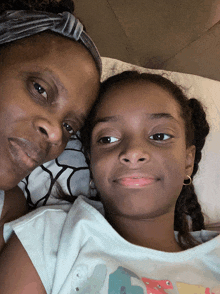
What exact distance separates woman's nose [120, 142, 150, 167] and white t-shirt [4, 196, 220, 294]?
214mm

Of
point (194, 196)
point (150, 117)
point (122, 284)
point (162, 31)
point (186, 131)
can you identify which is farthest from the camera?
point (162, 31)

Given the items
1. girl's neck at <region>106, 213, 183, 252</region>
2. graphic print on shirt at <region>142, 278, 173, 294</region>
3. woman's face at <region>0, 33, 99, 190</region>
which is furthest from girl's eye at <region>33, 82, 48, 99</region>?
graphic print on shirt at <region>142, 278, 173, 294</region>

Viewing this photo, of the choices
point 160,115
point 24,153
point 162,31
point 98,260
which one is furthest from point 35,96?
point 162,31

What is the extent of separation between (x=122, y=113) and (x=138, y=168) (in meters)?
0.19

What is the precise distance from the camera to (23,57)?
68cm

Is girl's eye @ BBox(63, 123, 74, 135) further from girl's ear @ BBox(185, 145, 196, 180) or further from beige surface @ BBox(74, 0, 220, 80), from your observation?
beige surface @ BBox(74, 0, 220, 80)

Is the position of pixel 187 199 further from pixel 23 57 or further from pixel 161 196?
pixel 23 57

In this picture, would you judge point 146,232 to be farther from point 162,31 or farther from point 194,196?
point 162,31

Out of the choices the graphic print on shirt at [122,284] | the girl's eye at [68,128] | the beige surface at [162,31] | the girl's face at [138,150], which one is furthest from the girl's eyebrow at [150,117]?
the beige surface at [162,31]

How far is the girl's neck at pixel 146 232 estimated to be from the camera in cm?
83

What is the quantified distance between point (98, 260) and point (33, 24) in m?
0.72

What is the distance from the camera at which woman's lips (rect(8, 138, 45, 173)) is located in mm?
656

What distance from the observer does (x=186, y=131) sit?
912mm

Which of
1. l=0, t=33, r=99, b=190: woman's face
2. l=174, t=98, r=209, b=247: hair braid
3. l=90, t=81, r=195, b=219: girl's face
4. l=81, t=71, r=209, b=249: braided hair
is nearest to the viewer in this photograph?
l=0, t=33, r=99, b=190: woman's face
